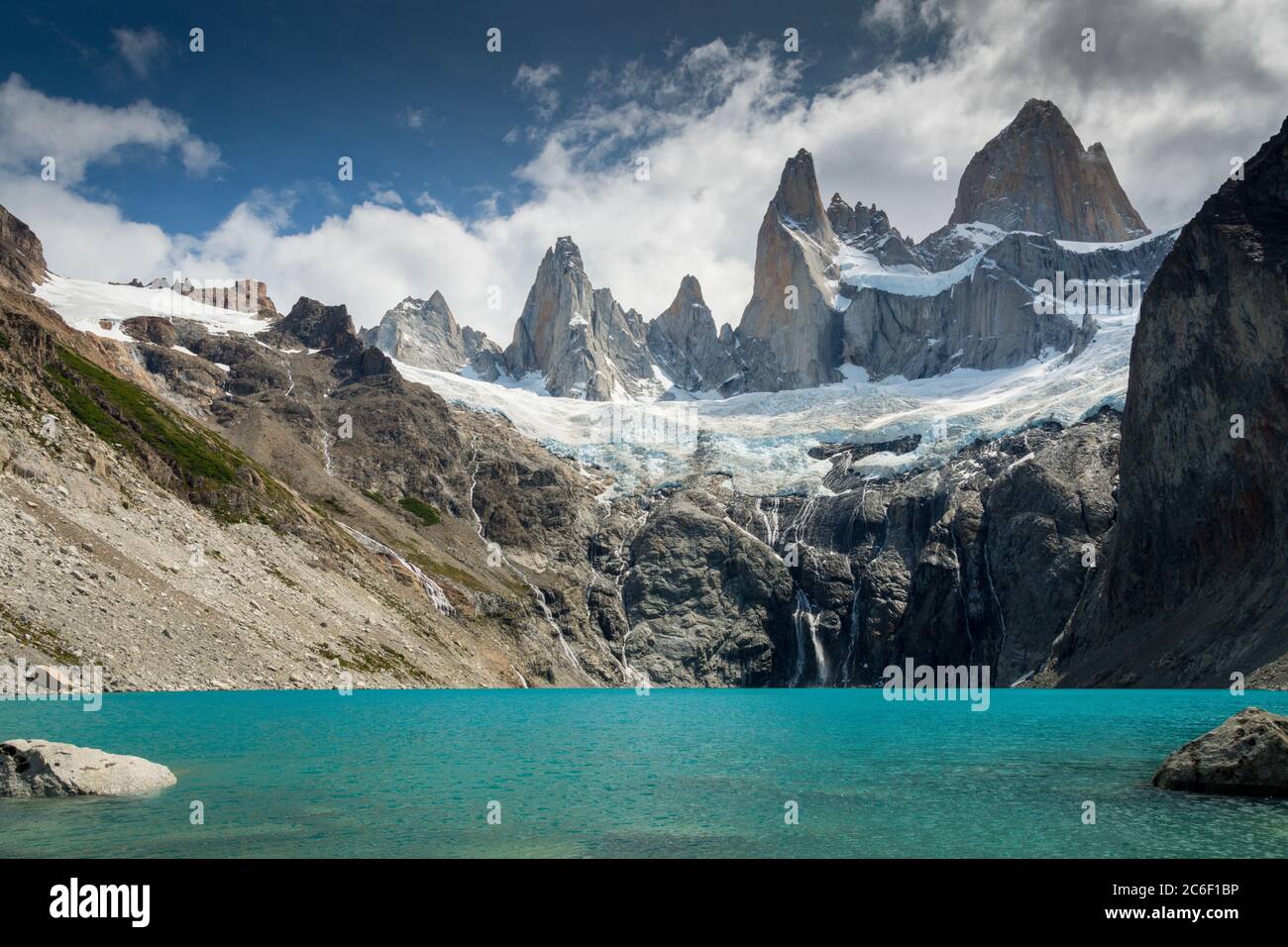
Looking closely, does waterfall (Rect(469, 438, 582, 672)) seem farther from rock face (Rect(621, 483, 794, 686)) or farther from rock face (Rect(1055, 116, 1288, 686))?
rock face (Rect(1055, 116, 1288, 686))

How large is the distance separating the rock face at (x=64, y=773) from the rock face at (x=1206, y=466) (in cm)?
8428

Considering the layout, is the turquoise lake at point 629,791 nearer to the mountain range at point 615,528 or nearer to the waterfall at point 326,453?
the mountain range at point 615,528

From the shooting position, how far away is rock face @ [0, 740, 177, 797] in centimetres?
2528

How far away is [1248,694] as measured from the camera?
7338cm

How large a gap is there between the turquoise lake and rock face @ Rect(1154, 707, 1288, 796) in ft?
2.78

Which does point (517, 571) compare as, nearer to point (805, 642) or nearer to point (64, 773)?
point (805, 642)

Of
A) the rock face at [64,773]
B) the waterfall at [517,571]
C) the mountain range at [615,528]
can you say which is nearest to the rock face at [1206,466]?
the mountain range at [615,528]

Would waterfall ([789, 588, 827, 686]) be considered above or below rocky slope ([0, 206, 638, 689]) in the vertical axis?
below

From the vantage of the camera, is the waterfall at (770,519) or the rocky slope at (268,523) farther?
the waterfall at (770,519)

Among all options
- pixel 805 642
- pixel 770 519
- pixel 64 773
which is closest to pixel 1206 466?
pixel 805 642

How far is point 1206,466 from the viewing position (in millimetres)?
107562

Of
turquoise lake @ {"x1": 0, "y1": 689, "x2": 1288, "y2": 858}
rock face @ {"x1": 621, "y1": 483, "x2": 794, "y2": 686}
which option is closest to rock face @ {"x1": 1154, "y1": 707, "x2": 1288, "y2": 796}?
turquoise lake @ {"x1": 0, "y1": 689, "x2": 1288, "y2": 858}

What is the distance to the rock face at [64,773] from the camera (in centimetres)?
2528
